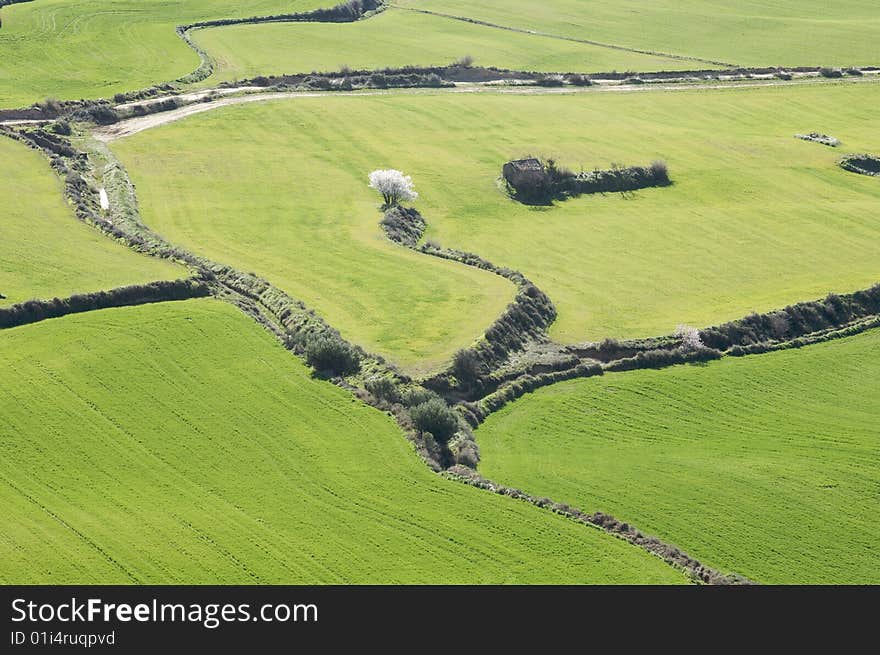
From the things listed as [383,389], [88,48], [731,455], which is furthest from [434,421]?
[88,48]

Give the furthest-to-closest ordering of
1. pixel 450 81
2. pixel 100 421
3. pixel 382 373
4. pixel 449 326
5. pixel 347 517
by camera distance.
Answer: pixel 450 81 < pixel 449 326 < pixel 382 373 < pixel 100 421 < pixel 347 517

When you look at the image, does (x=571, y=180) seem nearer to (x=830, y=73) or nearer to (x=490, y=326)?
(x=490, y=326)

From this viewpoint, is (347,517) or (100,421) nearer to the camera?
(347,517)

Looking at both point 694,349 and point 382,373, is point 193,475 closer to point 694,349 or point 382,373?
point 382,373

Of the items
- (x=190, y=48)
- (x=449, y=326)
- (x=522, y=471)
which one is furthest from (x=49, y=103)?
(x=522, y=471)

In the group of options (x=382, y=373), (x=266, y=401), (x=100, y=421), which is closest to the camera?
(x=100, y=421)

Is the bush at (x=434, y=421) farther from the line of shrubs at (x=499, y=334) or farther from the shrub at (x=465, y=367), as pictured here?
the shrub at (x=465, y=367)
